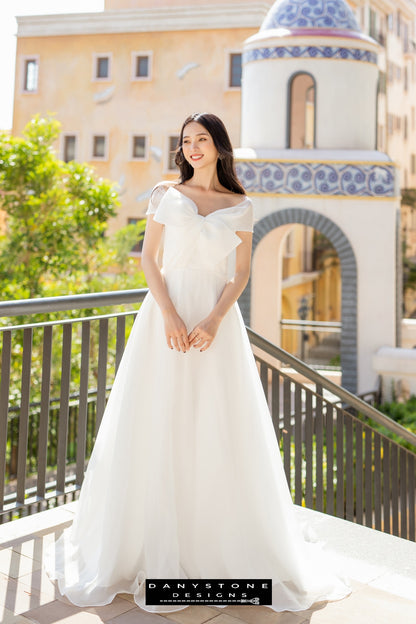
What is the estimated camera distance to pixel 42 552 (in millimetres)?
3223

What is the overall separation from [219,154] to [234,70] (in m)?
23.5

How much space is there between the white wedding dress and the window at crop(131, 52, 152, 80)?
2489 cm

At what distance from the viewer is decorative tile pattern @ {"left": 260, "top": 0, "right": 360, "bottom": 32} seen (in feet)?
44.4

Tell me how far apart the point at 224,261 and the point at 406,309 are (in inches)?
1231

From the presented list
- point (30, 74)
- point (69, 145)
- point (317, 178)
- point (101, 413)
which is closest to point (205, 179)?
point (101, 413)

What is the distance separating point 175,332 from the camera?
116 inches

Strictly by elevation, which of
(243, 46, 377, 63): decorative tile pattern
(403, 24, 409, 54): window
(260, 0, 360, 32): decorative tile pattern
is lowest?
(243, 46, 377, 63): decorative tile pattern

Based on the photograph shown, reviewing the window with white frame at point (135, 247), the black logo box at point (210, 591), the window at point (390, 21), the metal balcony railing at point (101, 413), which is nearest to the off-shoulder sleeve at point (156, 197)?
the metal balcony railing at point (101, 413)

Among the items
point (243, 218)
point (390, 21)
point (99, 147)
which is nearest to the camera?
point (243, 218)

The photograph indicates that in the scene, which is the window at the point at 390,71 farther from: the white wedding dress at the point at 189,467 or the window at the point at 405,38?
the white wedding dress at the point at 189,467

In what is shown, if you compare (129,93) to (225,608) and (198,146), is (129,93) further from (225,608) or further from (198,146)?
(225,608)

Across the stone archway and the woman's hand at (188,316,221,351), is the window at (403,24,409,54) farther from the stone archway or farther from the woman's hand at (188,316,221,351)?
the woman's hand at (188,316,221,351)

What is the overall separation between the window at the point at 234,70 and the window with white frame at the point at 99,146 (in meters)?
4.92

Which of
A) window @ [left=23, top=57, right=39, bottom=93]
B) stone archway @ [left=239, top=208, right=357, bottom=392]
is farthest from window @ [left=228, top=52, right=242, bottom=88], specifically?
stone archway @ [left=239, top=208, right=357, bottom=392]
